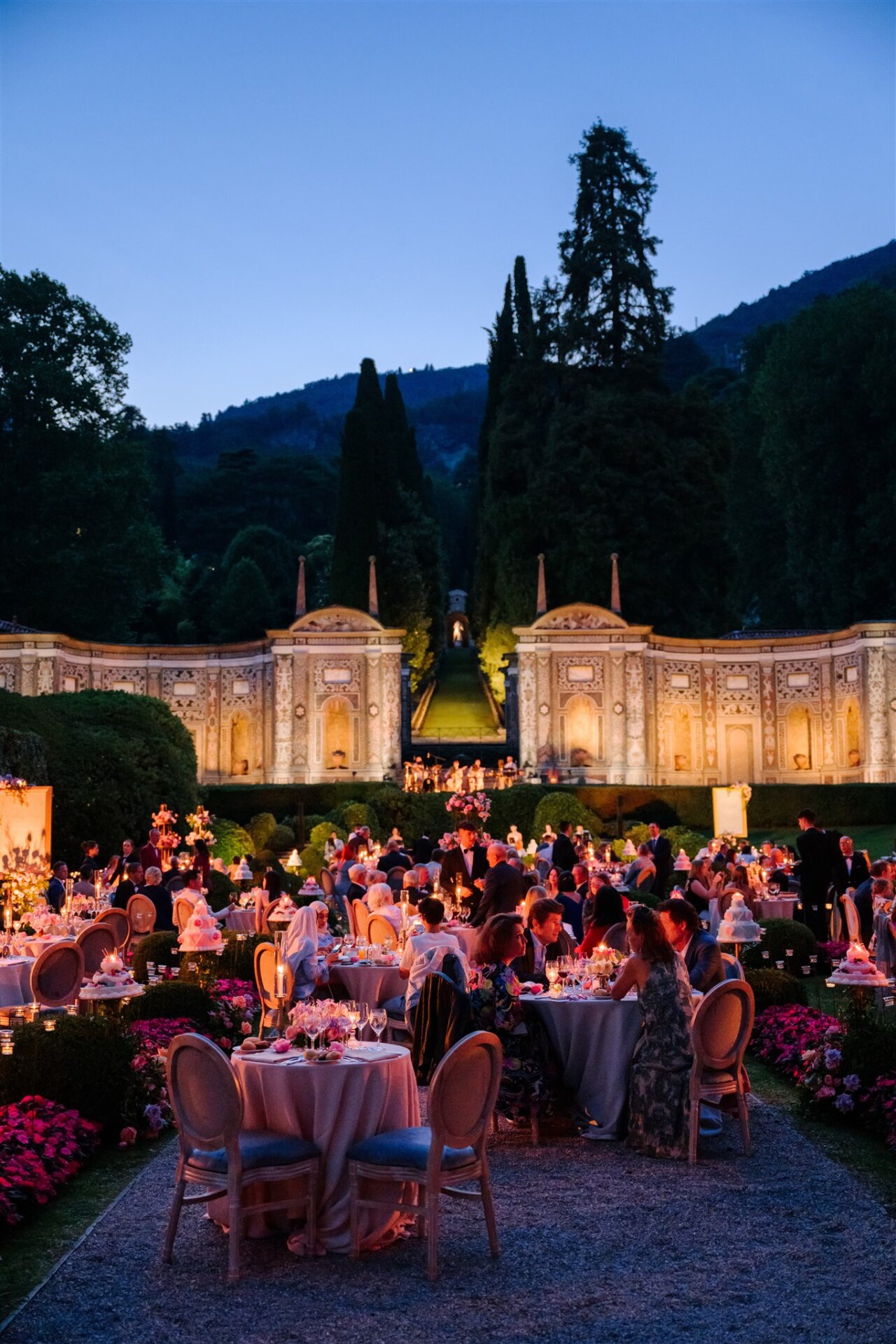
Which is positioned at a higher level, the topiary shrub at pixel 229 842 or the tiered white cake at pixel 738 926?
the topiary shrub at pixel 229 842

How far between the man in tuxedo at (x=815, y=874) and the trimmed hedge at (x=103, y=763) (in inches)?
509

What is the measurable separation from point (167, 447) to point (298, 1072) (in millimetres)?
78675

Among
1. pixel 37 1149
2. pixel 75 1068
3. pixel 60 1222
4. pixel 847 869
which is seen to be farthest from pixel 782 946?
pixel 60 1222

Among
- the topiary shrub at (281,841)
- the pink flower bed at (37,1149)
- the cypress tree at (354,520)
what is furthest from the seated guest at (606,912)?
the cypress tree at (354,520)

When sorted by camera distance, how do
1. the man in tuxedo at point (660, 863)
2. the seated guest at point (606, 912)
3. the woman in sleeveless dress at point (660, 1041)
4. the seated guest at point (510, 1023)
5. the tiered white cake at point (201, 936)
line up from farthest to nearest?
the man in tuxedo at point (660, 863) < the tiered white cake at point (201, 936) < the seated guest at point (606, 912) < the seated guest at point (510, 1023) < the woman in sleeveless dress at point (660, 1041)

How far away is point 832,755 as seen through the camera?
40625mm

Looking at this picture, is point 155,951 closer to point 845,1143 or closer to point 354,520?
point 845,1143

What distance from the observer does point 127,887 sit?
16047mm

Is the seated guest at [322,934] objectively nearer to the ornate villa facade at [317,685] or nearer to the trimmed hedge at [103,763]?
the trimmed hedge at [103,763]

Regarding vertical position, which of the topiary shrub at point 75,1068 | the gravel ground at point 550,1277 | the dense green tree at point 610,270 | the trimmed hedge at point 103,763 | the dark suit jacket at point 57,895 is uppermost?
the dense green tree at point 610,270

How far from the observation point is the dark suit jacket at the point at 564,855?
18.7m

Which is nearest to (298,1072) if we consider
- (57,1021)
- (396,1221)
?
(396,1221)

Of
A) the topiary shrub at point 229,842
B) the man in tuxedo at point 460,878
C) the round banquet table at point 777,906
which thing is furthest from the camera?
the topiary shrub at point 229,842

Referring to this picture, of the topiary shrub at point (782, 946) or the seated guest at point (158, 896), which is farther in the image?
the seated guest at point (158, 896)
